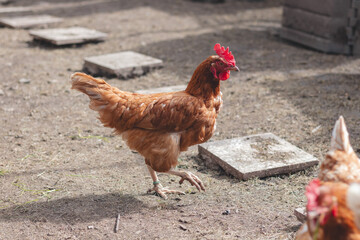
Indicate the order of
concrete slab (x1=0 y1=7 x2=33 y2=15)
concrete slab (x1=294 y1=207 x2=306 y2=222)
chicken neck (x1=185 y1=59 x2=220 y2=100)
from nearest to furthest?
concrete slab (x1=294 y1=207 x2=306 y2=222) → chicken neck (x1=185 y1=59 x2=220 y2=100) → concrete slab (x1=0 y1=7 x2=33 y2=15)

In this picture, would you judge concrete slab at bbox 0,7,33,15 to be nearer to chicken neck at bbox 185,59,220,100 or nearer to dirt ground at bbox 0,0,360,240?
dirt ground at bbox 0,0,360,240

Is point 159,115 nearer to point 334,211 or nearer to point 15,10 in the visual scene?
point 334,211

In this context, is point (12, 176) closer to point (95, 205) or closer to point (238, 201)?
point (95, 205)

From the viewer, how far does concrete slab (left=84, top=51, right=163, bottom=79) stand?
6809 millimetres

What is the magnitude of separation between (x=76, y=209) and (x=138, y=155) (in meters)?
1.13

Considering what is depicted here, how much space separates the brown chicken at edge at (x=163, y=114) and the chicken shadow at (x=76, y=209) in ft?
1.25

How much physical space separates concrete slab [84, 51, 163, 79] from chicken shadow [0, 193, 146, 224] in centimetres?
343

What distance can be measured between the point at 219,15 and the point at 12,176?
27.4 feet

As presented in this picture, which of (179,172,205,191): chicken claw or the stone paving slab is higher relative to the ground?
the stone paving slab

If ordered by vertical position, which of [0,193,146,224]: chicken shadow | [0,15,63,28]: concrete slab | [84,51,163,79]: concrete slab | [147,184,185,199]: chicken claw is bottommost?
[0,193,146,224]: chicken shadow

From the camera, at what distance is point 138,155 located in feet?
14.6

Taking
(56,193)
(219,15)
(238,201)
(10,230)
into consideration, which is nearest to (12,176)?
(56,193)

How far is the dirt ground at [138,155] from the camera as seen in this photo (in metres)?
3.31

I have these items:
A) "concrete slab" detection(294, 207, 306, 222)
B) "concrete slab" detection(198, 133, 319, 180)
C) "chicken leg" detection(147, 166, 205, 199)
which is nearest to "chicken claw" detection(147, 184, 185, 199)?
"chicken leg" detection(147, 166, 205, 199)
